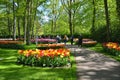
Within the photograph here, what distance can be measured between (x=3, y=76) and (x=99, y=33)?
103ft

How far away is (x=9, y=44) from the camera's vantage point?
105 ft

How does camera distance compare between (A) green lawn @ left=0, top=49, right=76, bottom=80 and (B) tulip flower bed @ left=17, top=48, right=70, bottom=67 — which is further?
(B) tulip flower bed @ left=17, top=48, right=70, bottom=67

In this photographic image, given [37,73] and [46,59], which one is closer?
[37,73]

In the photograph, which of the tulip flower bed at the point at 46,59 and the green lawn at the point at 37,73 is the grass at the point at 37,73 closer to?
the green lawn at the point at 37,73

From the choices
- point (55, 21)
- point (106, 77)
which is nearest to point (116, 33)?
point (106, 77)

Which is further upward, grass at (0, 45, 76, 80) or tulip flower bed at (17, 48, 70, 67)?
tulip flower bed at (17, 48, 70, 67)

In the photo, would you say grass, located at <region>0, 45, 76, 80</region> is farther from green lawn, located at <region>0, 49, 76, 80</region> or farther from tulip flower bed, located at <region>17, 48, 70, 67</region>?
tulip flower bed, located at <region>17, 48, 70, 67</region>

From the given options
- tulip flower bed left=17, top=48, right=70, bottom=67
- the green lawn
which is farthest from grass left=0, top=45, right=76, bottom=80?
tulip flower bed left=17, top=48, right=70, bottom=67

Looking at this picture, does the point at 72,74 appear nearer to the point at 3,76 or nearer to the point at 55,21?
the point at 3,76

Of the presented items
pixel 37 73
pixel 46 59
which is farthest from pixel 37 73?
pixel 46 59

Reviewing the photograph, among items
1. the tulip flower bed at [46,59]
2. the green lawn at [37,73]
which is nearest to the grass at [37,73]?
the green lawn at [37,73]

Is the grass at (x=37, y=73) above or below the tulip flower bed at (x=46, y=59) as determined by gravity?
below

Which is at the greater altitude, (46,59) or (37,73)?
(46,59)

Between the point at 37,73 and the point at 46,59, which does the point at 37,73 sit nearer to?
the point at 37,73
